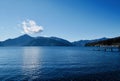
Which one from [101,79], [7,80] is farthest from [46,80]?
[101,79]

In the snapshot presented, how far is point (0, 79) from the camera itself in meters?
42.1

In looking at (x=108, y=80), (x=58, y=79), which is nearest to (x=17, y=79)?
(x=58, y=79)

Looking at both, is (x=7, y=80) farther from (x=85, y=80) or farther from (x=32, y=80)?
(x=85, y=80)

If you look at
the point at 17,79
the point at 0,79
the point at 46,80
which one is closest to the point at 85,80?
the point at 46,80

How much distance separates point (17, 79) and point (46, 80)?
20.1 feet

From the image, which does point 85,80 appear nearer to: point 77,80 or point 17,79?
point 77,80

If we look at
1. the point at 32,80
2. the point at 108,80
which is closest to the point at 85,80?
the point at 108,80

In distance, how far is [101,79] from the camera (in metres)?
41.8

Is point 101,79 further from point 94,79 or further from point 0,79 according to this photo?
point 0,79

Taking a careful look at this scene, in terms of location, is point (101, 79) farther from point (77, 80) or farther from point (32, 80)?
point (32, 80)

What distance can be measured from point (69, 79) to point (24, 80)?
368 inches

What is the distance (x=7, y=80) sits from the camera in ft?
135

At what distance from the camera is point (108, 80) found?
134 ft

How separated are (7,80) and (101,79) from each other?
63.6ft
